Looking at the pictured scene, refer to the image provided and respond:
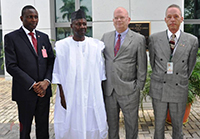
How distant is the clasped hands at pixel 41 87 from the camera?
9.89 feet

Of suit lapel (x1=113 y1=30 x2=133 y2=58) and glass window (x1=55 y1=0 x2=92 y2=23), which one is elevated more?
glass window (x1=55 y1=0 x2=92 y2=23)

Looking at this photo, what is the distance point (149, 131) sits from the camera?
4.43 meters

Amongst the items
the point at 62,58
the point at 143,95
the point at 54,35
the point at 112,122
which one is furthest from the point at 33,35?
the point at 54,35

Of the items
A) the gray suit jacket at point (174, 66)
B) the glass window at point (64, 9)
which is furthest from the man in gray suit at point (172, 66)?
the glass window at point (64, 9)

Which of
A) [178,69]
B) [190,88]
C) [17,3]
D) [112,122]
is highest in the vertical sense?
[17,3]

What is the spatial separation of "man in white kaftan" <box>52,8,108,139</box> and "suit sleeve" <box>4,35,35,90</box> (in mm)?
351

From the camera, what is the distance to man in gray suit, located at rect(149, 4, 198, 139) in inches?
120

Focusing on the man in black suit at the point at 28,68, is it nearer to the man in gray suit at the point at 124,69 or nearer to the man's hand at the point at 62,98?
the man's hand at the point at 62,98

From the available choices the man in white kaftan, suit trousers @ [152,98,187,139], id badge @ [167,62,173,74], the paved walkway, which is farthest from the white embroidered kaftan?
the paved walkway

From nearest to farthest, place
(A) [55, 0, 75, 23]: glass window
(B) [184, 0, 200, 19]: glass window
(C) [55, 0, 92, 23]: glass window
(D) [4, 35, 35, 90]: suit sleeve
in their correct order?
(D) [4, 35, 35, 90]: suit sleeve → (B) [184, 0, 200, 19]: glass window → (C) [55, 0, 92, 23]: glass window → (A) [55, 0, 75, 23]: glass window

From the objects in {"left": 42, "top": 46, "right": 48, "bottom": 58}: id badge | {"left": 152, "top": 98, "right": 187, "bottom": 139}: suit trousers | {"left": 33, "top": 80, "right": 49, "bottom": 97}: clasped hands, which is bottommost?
{"left": 152, "top": 98, "right": 187, "bottom": 139}: suit trousers

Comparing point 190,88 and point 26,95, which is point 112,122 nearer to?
point 26,95

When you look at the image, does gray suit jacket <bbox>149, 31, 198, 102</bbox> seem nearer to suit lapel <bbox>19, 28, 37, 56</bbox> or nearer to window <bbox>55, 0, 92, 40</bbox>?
suit lapel <bbox>19, 28, 37, 56</bbox>

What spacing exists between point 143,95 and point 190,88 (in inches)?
35.5
